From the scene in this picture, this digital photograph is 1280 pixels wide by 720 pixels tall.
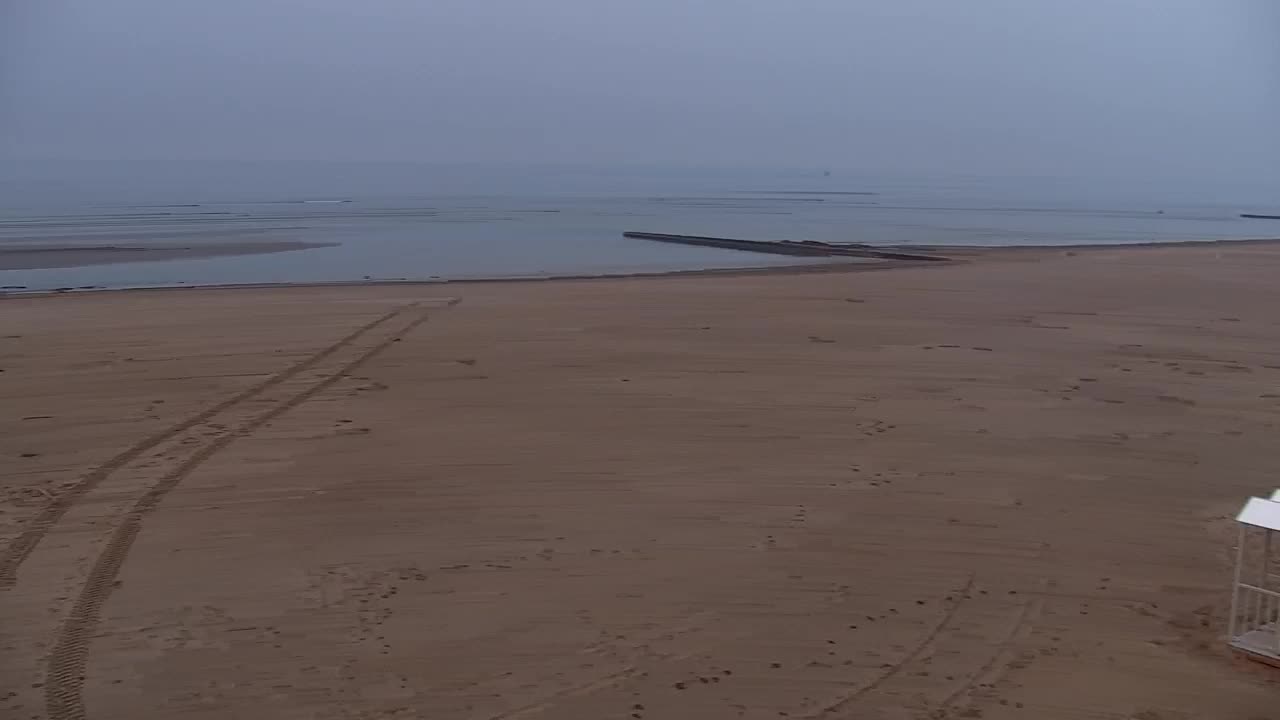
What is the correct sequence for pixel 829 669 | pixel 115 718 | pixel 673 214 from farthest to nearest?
pixel 673 214
pixel 829 669
pixel 115 718

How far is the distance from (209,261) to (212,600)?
87.9 feet

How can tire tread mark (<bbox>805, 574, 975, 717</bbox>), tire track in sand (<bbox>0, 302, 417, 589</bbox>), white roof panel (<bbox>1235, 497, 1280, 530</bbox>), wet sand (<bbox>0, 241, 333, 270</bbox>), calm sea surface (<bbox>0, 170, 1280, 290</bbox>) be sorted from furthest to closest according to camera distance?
wet sand (<bbox>0, 241, 333, 270</bbox>) → calm sea surface (<bbox>0, 170, 1280, 290</bbox>) → tire track in sand (<bbox>0, 302, 417, 589</bbox>) → white roof panel (<bbox>1235, 497, 1280, 530</bbox>) → tire tread mark (<bbox>805, 574, 975, 717</bbox>)

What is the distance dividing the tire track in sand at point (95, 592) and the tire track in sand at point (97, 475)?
461 mm

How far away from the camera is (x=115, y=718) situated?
454 cm

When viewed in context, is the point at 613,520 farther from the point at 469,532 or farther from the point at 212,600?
the point at 212,600

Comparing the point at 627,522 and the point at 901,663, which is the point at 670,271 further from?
the point at 901,663

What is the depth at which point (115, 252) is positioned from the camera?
32.3m

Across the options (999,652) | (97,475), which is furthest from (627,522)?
(97,475)

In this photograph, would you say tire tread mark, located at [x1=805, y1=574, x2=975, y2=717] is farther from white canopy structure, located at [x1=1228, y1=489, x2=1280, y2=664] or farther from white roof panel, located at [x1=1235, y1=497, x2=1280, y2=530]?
white roof panel, located at [x1=1235, y1=497, x2=1280, y2=530]

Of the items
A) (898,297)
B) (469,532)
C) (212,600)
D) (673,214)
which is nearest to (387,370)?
(469,532)

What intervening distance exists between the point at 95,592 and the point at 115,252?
30.1m

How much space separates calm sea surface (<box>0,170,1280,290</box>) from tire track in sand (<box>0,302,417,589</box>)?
45.9ft

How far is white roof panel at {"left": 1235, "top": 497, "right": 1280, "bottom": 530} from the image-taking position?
483 cm

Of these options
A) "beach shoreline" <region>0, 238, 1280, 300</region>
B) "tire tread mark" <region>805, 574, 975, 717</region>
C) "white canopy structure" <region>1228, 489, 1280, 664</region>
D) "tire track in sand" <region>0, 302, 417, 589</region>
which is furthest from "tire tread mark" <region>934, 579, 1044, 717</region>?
"beach shoreline" <region>0, 238, 1280, 300</region>
